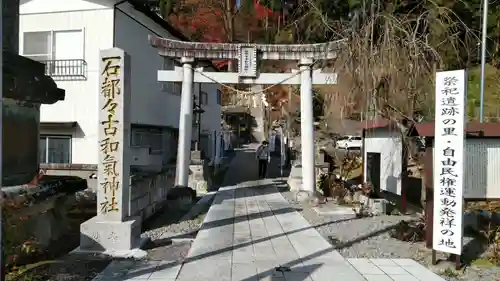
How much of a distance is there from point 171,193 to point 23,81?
7.15 metres

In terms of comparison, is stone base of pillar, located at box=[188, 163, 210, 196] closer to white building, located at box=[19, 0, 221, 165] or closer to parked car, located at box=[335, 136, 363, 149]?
white building, located at box=[19, 0, 221, 165]

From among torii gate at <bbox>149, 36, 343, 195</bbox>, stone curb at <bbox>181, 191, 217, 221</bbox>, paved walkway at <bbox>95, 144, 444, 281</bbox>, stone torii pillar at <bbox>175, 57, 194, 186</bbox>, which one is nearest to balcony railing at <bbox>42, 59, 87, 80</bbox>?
torii gate at <bbox>149, 36, 343, 195</bbox>

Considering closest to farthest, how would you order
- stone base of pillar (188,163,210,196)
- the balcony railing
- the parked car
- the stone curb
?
the stone curb → the balcony railing → stone base of pillar (188,163,210,196) → the parked car

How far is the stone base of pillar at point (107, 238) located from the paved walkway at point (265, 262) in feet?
2.26

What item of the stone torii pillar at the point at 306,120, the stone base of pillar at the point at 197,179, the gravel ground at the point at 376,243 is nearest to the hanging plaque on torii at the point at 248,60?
the stone torii pillar at the point at 306,120

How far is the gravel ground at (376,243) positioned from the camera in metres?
6.67

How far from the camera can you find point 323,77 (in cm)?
1520

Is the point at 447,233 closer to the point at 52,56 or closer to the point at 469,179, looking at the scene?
the point at 469,179

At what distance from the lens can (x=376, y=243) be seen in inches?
335

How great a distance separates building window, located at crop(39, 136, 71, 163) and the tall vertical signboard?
13394mm

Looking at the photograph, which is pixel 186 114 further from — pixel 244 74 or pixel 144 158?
pixel 144 158

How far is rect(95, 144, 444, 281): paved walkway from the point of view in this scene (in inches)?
241

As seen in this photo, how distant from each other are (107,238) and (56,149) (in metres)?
10.6

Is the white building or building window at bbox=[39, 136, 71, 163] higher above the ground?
the white building
